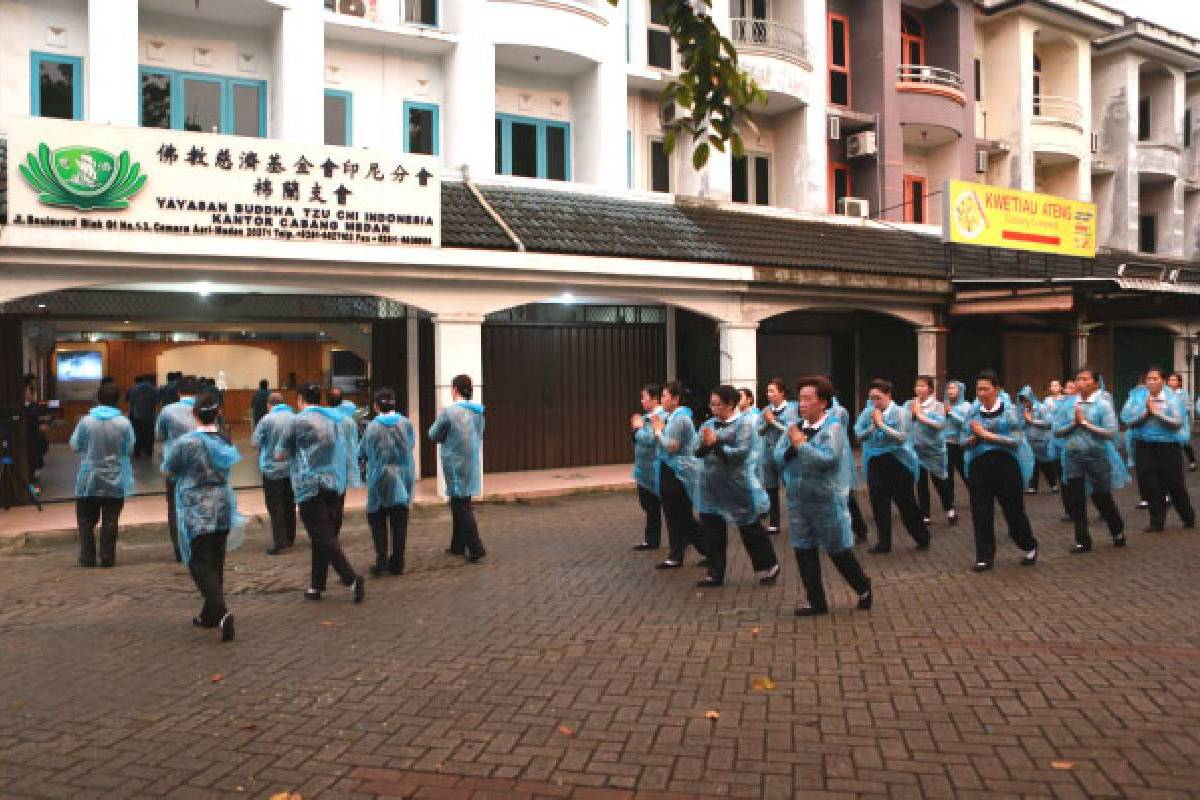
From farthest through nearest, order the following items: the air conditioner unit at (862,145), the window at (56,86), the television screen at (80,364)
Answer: the air conditioner unit at (862,145) < the television screen at (80,364) < the window at (56,86)

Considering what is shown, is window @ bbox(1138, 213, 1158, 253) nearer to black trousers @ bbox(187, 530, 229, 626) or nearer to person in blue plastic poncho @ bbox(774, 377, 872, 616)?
person in blue plastic poncho @ bbox(774, 377, 872, 616)

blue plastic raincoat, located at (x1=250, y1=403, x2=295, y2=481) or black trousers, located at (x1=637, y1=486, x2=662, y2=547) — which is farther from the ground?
blue plastic raincoat, located at (x1=250, y1=403, x2=295, y2=481)

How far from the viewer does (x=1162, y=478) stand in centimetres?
948

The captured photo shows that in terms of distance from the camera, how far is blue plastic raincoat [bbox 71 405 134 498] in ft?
27.5

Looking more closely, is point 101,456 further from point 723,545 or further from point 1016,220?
point 1016,220

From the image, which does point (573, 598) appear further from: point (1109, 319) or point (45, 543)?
point (1109, 319)

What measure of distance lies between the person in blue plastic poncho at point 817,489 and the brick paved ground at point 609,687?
0.37 meters

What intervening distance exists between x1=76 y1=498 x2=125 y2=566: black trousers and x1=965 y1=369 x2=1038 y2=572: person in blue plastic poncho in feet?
26.8

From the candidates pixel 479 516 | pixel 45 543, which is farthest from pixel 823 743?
pixel 45 543

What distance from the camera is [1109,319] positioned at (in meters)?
18.5

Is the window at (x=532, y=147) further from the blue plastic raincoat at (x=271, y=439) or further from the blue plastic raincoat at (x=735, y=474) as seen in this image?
the blue plastic raincoat at (x=735, y=474)

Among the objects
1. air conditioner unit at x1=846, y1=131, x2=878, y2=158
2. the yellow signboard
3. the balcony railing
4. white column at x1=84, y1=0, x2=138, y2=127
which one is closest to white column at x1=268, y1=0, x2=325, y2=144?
white column at x1=84, y1=0, x2=138, y2=127

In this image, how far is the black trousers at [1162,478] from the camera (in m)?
9.38

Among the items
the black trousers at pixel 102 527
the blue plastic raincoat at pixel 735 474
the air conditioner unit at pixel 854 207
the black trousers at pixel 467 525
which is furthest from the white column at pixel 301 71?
the air conditioner unit at pixel 854 207
